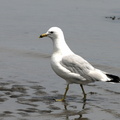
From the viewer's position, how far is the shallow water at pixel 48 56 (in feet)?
26.2

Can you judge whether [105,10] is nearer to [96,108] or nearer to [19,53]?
[19,53]

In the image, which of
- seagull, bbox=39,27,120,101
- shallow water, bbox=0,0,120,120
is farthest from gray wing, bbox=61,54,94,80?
shallow water, bbox=0,0,120,120

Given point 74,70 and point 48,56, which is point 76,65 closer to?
point 74,70

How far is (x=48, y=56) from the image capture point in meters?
13.0

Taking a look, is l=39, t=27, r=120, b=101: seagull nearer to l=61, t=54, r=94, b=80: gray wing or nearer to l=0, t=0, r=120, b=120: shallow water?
l=61, t=54, r=94, b=80: gray wing

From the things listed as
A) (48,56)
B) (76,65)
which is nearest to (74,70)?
(76,65)

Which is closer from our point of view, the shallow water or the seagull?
the shallow water

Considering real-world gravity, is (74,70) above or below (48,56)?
below

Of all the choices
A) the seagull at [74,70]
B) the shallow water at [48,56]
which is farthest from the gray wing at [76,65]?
the shallow water at [48,56]

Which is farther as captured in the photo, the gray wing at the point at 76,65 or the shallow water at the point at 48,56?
the gray wing at the point at 76,65

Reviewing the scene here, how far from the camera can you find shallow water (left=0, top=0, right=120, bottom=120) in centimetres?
799

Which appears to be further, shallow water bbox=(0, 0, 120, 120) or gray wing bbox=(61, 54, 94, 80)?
gray wing bbox=(61, 54, 94, 80)

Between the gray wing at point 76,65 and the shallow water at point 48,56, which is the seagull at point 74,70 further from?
the shallow water at point 48,56

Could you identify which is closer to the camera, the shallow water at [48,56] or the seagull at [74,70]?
the shallow water at [48,56]
